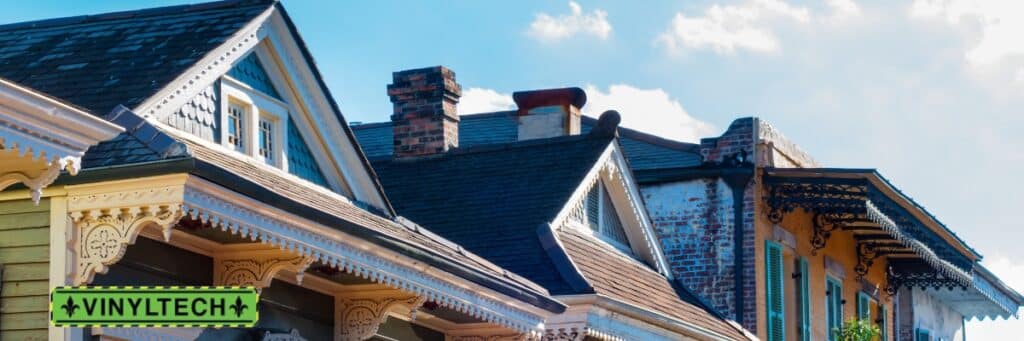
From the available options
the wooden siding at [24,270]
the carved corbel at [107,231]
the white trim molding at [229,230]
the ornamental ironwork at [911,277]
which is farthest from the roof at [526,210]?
the ornamental ironwork at [911,277]

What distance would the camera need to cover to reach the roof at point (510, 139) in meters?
24.8

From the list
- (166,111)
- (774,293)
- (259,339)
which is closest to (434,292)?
(259,339)

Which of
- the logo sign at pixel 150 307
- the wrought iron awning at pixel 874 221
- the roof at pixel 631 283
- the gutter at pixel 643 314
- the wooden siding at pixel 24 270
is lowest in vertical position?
the logo sign at pixel 150 307

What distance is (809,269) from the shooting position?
84.7ft

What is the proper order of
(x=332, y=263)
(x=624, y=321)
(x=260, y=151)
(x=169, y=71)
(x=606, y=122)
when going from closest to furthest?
(x=332, y=263), (x=169, y=71), (x=260, y=151), (x=624, y=321), (x=606, y=122)

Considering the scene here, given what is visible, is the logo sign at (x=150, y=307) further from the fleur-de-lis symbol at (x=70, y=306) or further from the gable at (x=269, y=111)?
the gable at (x=269, y=111)

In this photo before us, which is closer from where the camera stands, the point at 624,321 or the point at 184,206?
the point at 184,206

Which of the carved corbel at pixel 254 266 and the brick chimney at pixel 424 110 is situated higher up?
the brick chimney at pixel 424 110

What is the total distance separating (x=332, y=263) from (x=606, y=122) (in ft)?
26.2

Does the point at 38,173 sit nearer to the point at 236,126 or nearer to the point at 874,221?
the point at 236,126

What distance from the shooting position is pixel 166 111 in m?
12.7

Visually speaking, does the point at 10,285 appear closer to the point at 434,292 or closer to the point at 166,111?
the point at 166,111

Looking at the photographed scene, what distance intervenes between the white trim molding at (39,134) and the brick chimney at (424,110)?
1162 cm

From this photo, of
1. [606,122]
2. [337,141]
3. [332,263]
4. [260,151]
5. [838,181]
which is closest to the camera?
[332,263]
